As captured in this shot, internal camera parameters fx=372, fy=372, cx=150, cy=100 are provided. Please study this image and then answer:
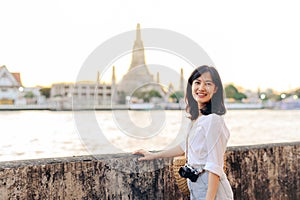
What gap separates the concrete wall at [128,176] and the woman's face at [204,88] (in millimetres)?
832

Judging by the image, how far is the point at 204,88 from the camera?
201 cm

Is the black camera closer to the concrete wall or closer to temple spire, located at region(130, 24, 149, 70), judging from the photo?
the concrete wall

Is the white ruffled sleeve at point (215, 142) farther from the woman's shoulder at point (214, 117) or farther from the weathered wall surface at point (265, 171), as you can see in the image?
the weathered wall surface at point (265, 171)

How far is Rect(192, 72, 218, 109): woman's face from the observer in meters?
2.01

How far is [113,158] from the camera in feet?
8.54

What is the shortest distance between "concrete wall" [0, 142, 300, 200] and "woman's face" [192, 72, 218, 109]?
832 millimetres

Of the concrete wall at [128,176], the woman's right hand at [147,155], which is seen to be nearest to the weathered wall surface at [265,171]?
the concrete wall at [128,176]

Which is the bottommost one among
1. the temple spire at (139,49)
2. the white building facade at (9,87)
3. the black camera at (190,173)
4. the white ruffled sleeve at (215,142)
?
the black camera at (190,173)

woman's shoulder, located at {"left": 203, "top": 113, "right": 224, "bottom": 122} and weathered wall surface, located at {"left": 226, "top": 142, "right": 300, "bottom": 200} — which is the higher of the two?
woman's shoulder, located at {"left": 203, "top": 113, "right": 224, "bottom": 122}

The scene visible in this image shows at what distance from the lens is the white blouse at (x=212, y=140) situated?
73.5 inches

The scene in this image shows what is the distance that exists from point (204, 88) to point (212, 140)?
0.98ft

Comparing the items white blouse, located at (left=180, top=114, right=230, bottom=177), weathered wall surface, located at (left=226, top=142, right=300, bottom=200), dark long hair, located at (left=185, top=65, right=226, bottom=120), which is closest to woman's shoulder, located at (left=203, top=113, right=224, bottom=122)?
white blouse, located at (left=180, top=114, right=230, bottom=177)

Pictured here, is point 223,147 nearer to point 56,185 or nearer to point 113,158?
point 113,158

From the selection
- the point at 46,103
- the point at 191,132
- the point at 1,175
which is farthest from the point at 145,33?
the point at 46,103
